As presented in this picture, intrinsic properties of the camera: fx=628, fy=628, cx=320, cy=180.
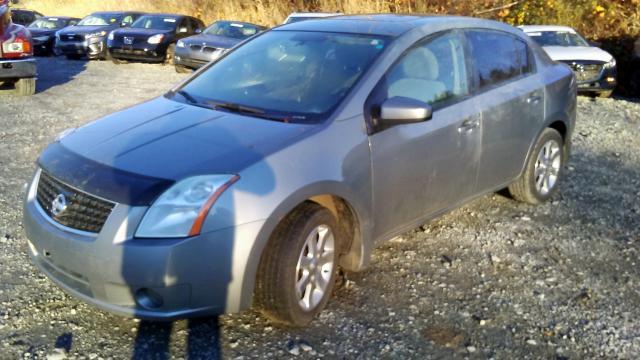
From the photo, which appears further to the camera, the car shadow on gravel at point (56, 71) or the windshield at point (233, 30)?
the windshield at point (233, 30)

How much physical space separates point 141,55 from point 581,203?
14797mm

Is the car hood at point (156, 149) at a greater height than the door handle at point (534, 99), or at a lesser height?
greater

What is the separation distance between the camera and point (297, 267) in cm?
330

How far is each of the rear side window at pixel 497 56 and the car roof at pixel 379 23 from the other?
129mm

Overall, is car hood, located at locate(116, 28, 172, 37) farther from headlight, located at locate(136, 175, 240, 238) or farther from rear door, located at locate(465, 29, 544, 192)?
headlight, located at locate(136, 175, 240, 238)

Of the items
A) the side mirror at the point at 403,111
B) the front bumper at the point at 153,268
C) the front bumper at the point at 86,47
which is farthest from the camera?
the front bumper at the point at 86,47

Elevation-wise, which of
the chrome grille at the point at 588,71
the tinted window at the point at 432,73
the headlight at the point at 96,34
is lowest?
the chrome grille at the point at 588,71

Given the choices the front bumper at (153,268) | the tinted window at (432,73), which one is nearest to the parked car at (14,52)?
the front bumper at (153,268)

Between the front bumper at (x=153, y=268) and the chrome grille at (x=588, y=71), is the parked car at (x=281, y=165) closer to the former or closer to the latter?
the front bumper at (x=153, y=268)

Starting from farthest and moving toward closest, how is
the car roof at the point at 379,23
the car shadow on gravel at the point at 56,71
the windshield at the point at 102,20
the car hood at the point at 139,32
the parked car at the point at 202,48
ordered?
the windshield at the point at 102,20
the car hood at the point at 139,32
the parked car at the point at 202,48
the car shadow on gravel at the point at 56,71
the car roof at the point at 379,23

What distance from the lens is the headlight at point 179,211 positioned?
296cm

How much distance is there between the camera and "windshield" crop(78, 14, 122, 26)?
21031mm

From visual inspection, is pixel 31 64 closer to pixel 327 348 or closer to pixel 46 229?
pixel 46 229

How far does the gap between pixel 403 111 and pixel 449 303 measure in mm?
1208
